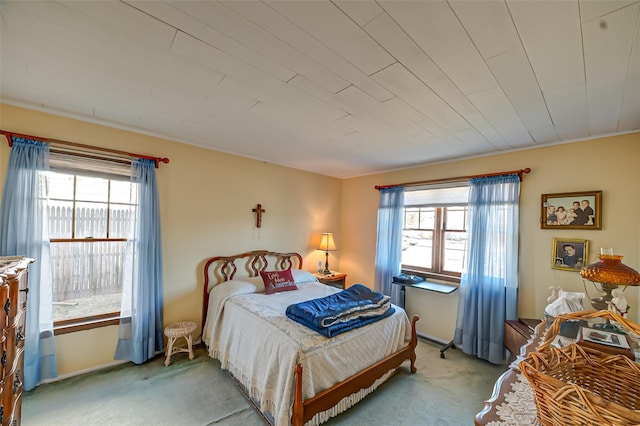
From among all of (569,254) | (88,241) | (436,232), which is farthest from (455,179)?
(88,241)

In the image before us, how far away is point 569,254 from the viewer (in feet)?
8.70

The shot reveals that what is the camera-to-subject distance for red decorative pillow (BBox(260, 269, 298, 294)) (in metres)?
3.29

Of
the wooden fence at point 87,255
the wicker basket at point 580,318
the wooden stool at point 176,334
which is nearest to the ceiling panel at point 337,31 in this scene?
the wicker basket at point 580,318

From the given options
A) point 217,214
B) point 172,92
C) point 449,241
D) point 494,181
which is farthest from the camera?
point 449,241

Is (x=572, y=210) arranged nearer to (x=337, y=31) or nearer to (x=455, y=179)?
(x=455, y=179)

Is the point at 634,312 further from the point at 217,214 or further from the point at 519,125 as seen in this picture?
the point at 217,214

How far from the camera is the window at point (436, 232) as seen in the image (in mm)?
3588

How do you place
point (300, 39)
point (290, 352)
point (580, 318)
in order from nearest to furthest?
point (580, 318), point (300, 39), point (290, 352)

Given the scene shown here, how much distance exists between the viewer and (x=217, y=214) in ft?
11.4

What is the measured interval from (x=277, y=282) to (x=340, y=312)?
129cm

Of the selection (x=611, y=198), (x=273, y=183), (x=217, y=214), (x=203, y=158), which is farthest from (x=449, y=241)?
(x=203, y=158)

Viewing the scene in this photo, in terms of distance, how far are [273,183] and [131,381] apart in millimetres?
2869

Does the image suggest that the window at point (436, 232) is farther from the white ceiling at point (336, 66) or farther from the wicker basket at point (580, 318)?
the wicker basket at point (580, 318)

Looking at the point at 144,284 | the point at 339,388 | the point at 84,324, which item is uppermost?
the point at 144,284
